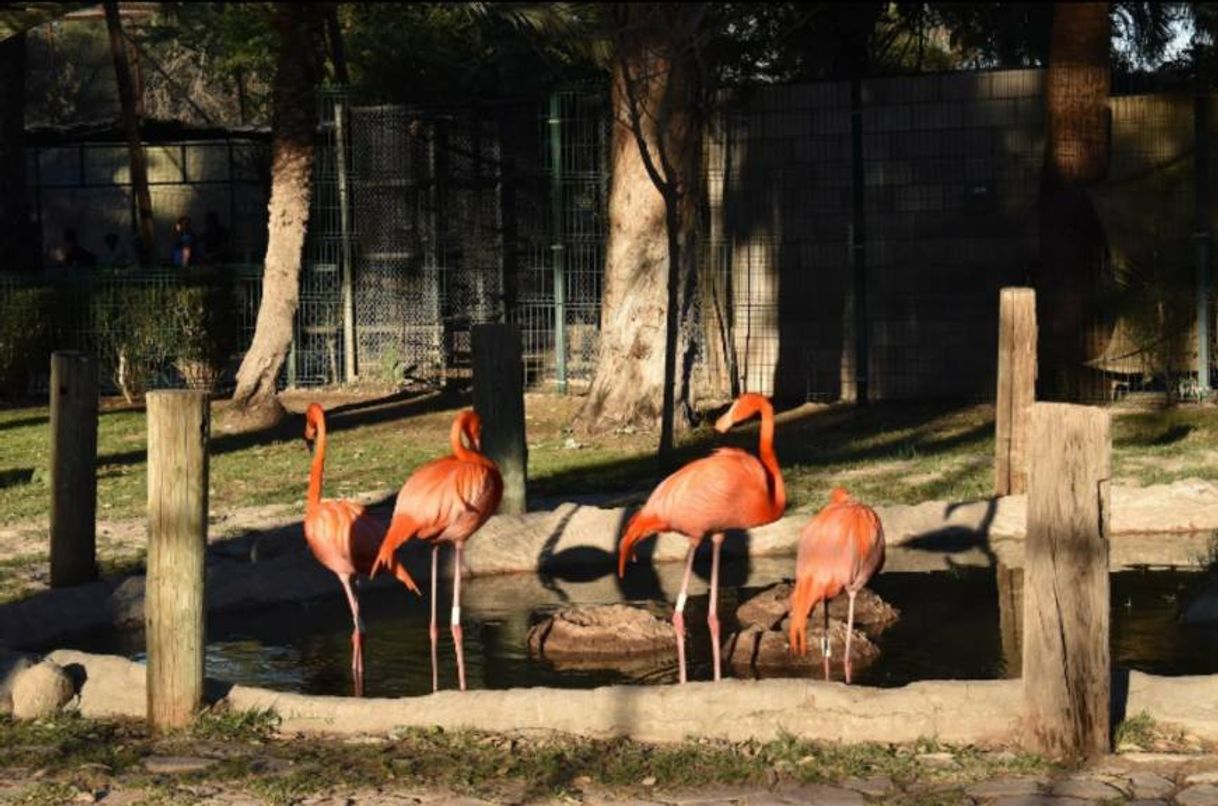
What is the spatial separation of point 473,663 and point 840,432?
7.53 m

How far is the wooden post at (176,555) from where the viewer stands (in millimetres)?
6855

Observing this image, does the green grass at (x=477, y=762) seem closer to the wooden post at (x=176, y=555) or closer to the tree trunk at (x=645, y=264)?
the wooden post at (x=176, y=555)

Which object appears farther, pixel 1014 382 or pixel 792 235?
pixel 792 235

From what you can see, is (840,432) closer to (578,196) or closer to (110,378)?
(578,196)

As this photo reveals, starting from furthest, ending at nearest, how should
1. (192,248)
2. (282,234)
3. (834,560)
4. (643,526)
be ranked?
(192,248), (282,234), (643,526), (834,560)

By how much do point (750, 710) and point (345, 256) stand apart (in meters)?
12.7

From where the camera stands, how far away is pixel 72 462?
9062 mm

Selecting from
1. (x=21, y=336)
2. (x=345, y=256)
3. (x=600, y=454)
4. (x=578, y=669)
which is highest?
(x=345, y=256)

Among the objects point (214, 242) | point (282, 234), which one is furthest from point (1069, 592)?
point (214, 242)

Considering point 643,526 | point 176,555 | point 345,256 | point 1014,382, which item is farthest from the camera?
point 345,256

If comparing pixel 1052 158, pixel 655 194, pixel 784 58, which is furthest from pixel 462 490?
pixel 784 58

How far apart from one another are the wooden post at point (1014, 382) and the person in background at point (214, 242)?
48.4ft

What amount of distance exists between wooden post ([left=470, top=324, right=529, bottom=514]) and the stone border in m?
3.66

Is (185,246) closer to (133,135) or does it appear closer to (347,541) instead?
(133,135)
